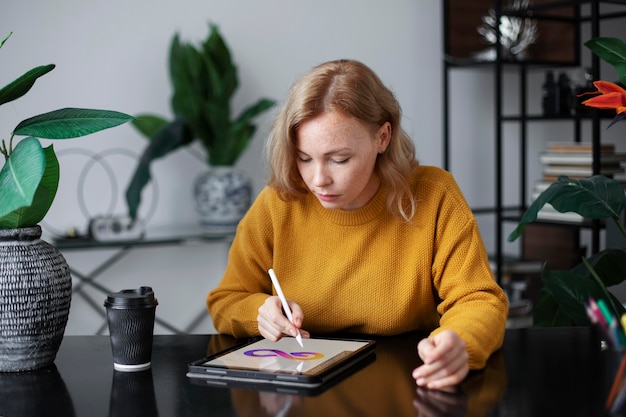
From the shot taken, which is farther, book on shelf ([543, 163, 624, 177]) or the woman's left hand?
book on shelf ([543, 163, 624, 177])

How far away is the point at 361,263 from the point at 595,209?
641 mm

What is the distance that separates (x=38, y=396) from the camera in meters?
1.25

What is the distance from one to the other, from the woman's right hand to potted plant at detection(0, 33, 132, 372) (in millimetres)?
344

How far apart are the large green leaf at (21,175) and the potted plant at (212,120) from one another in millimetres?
1854

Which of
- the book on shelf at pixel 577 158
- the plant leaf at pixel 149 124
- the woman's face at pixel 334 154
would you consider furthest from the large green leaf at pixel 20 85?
the book on shelf at pixel 577 158

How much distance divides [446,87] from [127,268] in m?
1.62

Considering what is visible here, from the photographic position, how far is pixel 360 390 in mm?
1214

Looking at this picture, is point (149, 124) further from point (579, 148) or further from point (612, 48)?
point (612, 48)

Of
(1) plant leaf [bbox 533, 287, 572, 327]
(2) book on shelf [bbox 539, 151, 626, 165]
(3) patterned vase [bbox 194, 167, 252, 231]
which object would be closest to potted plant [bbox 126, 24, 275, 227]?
(3) patterned vase [bbox 194, 167, 252, 231]

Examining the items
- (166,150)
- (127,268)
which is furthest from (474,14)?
(127,268)

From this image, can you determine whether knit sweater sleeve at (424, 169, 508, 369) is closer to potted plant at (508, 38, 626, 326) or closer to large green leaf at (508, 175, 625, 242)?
potted plant at (508, 38, 626, 326)

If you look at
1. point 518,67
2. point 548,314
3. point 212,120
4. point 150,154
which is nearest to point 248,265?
point 548,314

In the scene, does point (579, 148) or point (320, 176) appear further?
point (579, 148)

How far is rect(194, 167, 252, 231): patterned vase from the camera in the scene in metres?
3.22
